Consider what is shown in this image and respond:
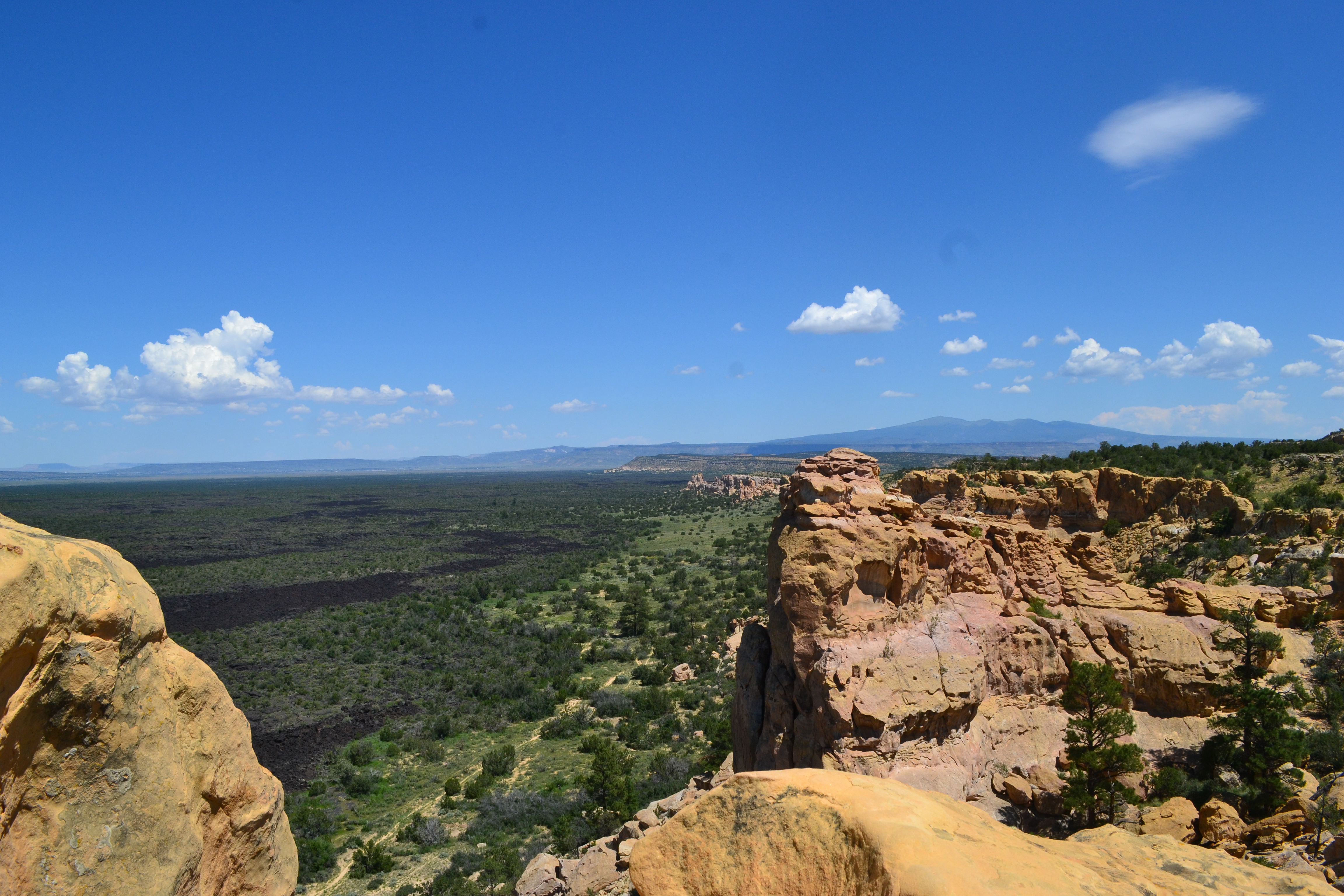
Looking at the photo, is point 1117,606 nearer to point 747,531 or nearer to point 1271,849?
point 1271,849

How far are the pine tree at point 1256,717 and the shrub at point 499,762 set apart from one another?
23.2 m

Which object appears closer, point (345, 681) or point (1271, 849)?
point (1271, 849)

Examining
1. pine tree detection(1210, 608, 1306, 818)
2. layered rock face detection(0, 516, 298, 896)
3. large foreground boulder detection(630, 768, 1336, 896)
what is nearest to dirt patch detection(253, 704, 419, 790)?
layered rock face detection(0, 516, 298, 896)

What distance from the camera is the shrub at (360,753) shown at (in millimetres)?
28594

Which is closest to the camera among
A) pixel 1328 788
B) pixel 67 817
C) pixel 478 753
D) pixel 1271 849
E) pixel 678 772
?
pixel 67 817

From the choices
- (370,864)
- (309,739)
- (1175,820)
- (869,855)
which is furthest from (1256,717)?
(309,739)

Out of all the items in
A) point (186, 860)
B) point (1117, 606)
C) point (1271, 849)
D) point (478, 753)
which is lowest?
point (478, 753)

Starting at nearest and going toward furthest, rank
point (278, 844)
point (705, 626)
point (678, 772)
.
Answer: point (278, 844)
point (678, 772)
point (705, 626)

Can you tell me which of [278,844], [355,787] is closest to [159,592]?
[355,787]

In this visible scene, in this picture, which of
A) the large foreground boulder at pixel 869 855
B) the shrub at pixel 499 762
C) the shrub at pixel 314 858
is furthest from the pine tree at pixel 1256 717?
the shrub at pixel 314 858

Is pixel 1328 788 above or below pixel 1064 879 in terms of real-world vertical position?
below

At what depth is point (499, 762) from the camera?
89.9 feet

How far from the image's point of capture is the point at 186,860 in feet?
19.9

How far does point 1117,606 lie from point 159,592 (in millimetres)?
72132
